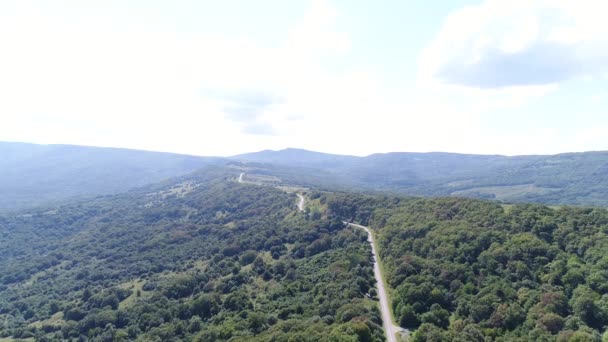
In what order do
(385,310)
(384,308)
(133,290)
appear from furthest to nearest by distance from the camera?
1. (133,290)
2. (384,308)
3. (385,310)

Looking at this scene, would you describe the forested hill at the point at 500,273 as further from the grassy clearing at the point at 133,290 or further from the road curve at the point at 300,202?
the road curve at the point at 300,202

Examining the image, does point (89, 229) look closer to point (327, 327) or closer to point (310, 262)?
point (310, 262)

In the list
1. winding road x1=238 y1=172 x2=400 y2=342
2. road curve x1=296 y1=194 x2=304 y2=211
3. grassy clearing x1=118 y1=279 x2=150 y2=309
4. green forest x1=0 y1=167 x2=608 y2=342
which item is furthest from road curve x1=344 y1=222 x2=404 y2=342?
road curve x1=296 y1=194 x2=304 y2=211

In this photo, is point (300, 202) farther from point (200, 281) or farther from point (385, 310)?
point (385, 310)

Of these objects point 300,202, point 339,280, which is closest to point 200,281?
point 339,280

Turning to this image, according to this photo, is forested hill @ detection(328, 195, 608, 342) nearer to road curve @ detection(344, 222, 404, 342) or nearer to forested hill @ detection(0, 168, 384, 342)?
road curve @ detection(344, 222, 404, 342)

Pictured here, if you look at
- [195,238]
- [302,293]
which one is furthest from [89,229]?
[302,293]

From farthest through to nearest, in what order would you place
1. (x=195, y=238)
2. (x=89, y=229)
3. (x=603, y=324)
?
(x=89, y=229)
(x=195, y=238)
(x=603, y=324)
